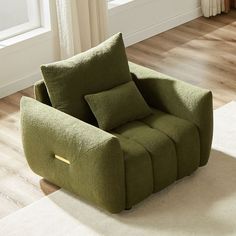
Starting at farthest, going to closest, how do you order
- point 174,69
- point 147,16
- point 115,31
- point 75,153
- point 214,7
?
point 214,7 → point 147,16 → point 115,31 → point 174,69 → point 75,153

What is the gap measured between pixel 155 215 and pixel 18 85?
208cm

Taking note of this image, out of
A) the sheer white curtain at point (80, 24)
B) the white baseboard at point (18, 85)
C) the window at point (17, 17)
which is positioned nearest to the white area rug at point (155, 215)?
the white baseboard at point (18, 85)

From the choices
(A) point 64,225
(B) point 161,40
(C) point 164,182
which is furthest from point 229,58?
(A) point 64,225

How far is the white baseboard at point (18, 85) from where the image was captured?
18.7 ft

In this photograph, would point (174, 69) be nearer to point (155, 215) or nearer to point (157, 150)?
point (157, 150)

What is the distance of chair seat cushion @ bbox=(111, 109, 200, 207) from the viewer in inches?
161

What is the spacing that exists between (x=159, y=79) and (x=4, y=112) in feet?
4.79

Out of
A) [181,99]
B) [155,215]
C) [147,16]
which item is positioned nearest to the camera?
[155,215]

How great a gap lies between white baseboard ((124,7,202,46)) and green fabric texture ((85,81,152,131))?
2.10 meters

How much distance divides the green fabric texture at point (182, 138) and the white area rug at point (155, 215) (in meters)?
0.14

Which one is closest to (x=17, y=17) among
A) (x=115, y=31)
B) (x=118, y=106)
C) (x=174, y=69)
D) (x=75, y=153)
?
(x=115, y=31)

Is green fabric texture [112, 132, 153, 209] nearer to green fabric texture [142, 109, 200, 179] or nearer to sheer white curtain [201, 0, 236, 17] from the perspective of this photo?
green fabric texture [142, 109, 200, 179]

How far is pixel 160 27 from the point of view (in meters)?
6.78

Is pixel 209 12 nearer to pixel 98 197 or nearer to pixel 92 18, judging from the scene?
pixel 92 18
